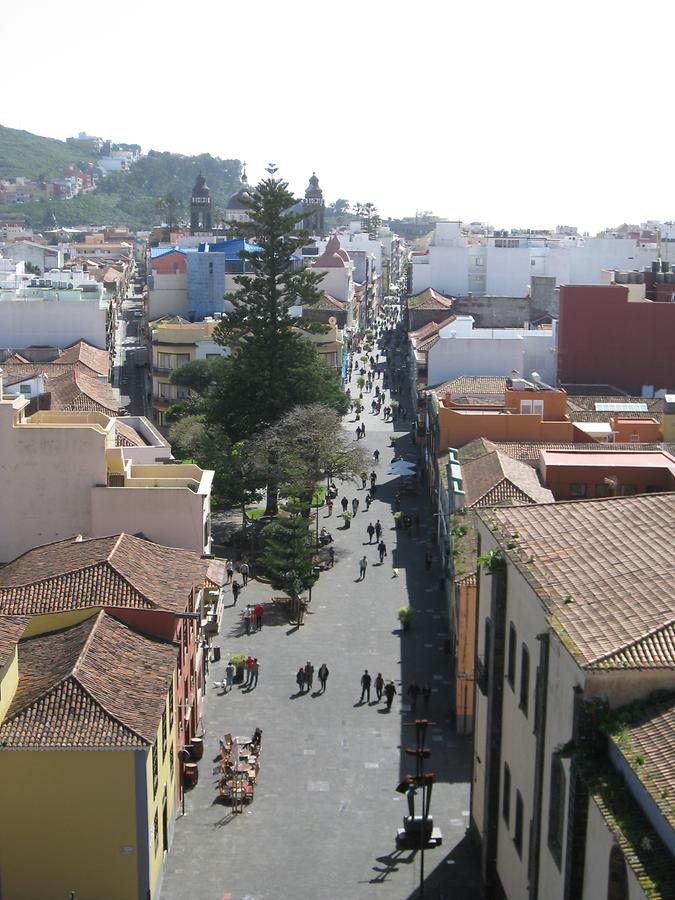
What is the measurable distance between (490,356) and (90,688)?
115 ft

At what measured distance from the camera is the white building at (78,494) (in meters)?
25.9

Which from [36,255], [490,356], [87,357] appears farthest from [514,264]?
[36,255]

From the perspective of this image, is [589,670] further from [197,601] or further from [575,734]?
[197,601]

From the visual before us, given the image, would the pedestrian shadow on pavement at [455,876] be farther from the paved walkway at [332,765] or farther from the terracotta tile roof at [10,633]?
the terracotta tile roof at [10,633]

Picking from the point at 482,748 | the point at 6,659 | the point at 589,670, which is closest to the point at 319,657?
the point at 482,748

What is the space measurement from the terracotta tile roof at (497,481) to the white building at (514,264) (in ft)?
148

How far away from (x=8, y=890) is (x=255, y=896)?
3.71 metres

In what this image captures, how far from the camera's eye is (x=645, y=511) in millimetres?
18094

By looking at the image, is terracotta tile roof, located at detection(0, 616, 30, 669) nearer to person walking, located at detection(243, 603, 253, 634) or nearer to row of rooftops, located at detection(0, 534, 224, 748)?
row of rooftops, located at detection(0, 534, 224, 748)

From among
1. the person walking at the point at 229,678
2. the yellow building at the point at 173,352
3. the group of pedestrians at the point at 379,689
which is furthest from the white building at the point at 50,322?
the group of pedestrians at the point at 379,689

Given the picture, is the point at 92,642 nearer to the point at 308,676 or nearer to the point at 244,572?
the point at 308,676

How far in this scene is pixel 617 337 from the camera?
47.2m

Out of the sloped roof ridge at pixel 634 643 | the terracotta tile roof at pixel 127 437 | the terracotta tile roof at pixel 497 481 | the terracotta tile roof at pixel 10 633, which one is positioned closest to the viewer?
the sloped roof ridge at pixel 634 643

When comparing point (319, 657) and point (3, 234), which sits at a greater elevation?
point (3, 234)
